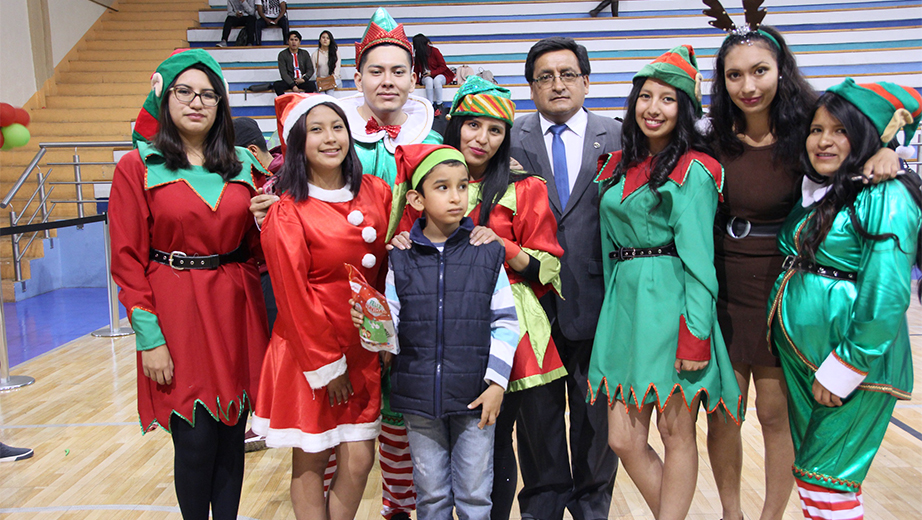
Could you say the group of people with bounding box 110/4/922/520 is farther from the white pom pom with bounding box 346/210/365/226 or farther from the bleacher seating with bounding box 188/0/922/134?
the bleacher seating with bounding box 188/0/922/134

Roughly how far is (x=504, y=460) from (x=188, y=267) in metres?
1.11

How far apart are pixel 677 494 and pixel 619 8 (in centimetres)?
1050

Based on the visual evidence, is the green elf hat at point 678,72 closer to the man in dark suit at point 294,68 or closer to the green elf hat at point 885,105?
the green elf hat at point 885,105

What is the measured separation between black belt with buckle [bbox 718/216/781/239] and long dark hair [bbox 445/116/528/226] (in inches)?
24.0

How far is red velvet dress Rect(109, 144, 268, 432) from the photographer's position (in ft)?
5.80

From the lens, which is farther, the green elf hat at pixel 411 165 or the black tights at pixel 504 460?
the black tights at pixel 504 460

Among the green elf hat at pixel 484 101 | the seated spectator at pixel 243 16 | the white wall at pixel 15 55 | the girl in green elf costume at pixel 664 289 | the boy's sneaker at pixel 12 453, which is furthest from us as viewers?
the seated spectator at pixel 243 16

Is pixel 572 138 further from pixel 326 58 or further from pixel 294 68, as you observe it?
pixel 294 68

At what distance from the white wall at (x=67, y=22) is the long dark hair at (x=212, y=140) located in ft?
31.7

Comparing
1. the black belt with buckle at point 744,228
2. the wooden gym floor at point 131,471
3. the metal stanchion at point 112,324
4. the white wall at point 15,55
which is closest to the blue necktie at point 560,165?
the black belt with buckle at point 744,228

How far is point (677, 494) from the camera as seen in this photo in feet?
6.13

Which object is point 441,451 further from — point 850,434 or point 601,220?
point 850,434

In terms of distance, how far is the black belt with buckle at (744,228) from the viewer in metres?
1.87

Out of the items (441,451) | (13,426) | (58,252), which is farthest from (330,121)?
(58,252)
